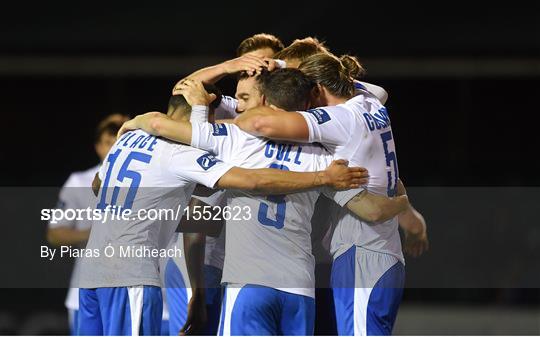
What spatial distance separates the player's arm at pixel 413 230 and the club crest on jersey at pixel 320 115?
52 centimetres

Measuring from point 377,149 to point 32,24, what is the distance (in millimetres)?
2525

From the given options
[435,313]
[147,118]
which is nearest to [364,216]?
[147,118]

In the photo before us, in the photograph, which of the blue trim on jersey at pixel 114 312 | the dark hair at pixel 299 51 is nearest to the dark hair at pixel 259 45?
the dark hair at pixel 299 51

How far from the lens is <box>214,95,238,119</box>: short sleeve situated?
3.60 m

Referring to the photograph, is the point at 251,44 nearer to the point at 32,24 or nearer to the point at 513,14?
the point at 32,24

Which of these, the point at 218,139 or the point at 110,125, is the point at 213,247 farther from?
the point at 110,125

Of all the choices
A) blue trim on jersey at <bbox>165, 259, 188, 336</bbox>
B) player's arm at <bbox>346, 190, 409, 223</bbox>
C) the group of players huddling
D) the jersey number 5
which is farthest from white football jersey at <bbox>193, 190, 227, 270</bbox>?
the jersey number 5

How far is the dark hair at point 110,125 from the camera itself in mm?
4938

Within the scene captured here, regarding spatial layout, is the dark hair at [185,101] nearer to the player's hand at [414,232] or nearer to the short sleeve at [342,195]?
the short sleeve at [342,195]

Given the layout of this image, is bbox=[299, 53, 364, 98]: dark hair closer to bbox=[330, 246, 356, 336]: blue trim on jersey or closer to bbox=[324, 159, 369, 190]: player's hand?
bbox=[324, 159, 369, 190]: player's hand

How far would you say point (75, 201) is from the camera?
166 inches

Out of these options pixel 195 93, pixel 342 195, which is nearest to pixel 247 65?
pixel 195 93

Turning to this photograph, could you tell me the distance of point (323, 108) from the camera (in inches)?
132

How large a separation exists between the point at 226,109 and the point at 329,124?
18.8 inches
